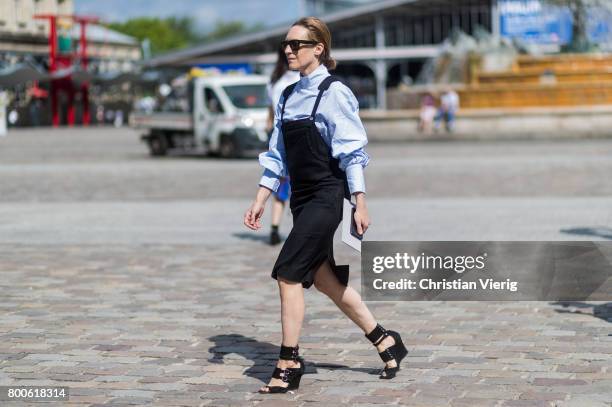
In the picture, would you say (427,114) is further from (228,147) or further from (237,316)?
(237,316)

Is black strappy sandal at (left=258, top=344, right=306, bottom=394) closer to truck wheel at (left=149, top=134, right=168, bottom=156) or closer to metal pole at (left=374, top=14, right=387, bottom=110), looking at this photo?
truck wheel at (left=149, top=134, right=168, bottom=156)

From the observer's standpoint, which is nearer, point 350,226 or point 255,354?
point 350,226

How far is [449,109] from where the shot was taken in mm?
35781

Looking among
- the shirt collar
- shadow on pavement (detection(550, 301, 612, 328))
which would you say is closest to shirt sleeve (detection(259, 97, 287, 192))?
the shirt collar

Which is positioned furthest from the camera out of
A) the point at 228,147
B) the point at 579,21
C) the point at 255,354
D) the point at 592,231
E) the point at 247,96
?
the point at 579,21

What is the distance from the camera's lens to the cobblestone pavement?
18.4 feet

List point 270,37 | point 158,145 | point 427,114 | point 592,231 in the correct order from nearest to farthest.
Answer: point 592,231
point 158,145
point 427,114
point 270,37

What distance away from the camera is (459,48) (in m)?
41.6

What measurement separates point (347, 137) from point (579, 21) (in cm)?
3704

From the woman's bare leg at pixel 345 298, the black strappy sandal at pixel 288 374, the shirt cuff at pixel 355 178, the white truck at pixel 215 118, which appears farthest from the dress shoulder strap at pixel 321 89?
the white truck at pixel 215 118

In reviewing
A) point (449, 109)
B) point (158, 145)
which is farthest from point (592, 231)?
point (449, 109)

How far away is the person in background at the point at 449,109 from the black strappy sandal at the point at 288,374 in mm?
30114

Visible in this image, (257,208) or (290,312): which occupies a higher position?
(257,208)

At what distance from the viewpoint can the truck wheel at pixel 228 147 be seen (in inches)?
1069
